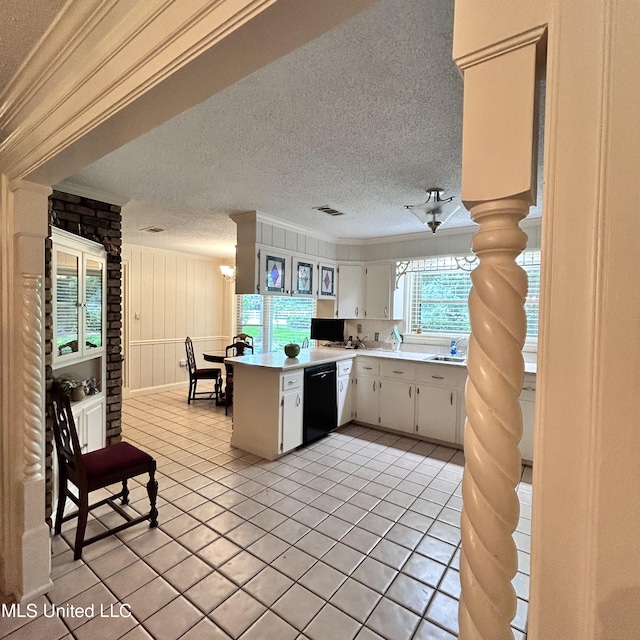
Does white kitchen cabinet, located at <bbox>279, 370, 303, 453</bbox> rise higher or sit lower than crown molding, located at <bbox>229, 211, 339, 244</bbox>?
lower

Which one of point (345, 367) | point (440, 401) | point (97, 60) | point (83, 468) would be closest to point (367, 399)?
point (345, 367)

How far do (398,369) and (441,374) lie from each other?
0.52 meters

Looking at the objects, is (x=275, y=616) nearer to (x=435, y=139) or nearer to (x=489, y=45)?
(x=489, y=45)

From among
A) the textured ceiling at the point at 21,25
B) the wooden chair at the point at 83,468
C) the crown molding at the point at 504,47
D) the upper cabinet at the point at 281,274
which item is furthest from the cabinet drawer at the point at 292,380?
the crown molding at the point at 504,47

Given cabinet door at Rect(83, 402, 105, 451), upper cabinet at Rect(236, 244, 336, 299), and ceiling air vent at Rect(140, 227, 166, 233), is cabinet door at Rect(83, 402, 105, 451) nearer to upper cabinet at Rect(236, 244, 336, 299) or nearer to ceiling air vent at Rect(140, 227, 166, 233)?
upper cabinet at Rect(236, 244, 336, 299)

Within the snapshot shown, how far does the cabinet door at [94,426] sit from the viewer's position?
111 inches

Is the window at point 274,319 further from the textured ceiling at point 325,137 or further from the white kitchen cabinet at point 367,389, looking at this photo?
the textured ceiling at point 325,137

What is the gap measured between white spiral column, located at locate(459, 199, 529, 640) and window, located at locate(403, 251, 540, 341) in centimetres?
407

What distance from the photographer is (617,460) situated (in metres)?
0.46

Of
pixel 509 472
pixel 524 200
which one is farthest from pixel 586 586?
pixel 524 200

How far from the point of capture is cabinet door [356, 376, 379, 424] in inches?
178

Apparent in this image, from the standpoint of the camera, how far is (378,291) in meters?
5.06

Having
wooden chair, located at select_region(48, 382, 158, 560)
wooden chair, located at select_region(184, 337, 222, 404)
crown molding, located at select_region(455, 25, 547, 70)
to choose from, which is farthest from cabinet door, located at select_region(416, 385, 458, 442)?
crown molding, located at select_region(455, 25, 547, 70)

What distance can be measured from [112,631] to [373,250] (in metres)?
4.60
